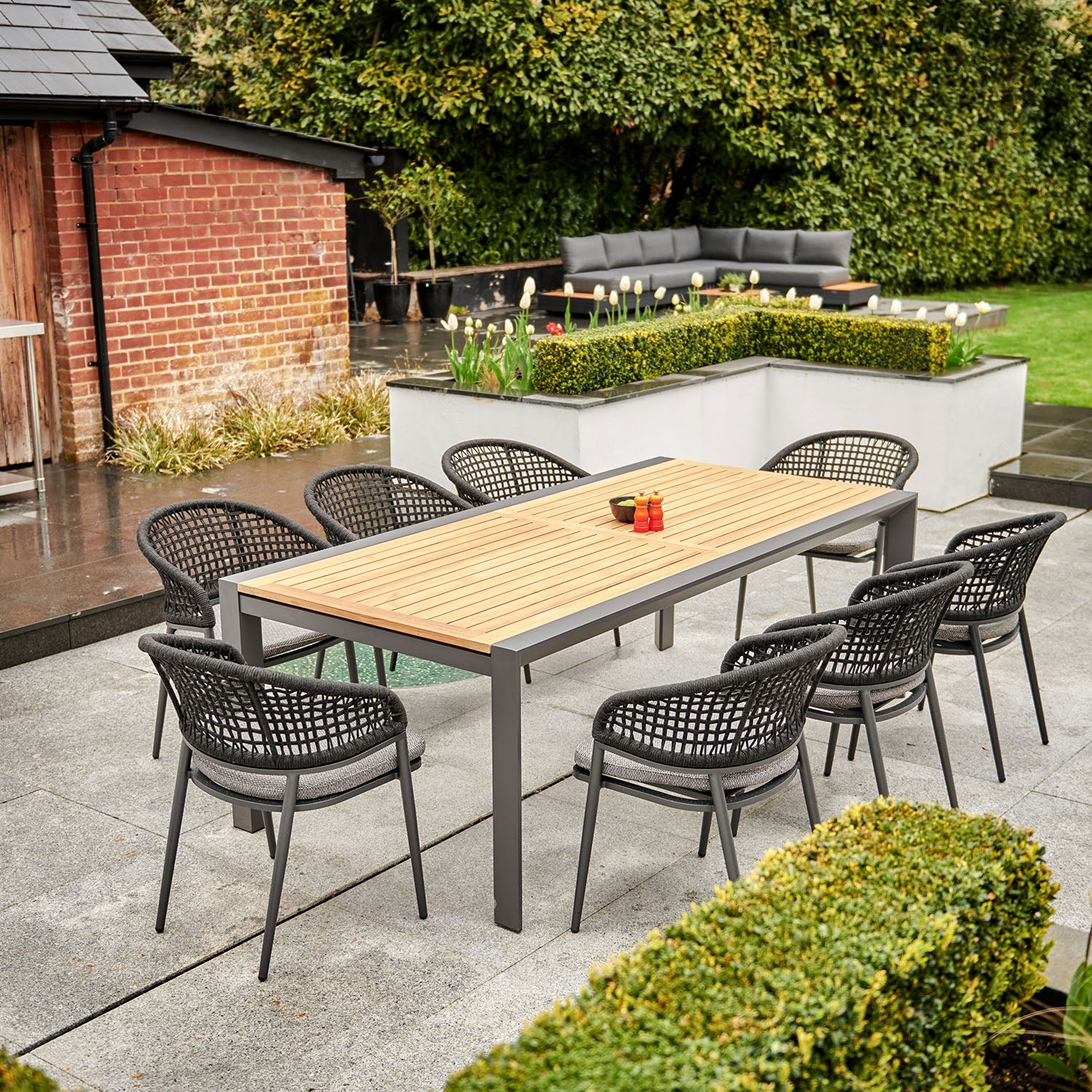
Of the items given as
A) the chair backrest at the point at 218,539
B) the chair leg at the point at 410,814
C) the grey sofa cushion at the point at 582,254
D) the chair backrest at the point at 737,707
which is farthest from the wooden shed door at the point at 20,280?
the grey sofa cushion at the point at 582,254

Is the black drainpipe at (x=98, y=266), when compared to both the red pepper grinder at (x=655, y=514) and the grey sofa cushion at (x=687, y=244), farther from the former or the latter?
the grey sofa cushion at (x=687, y=244)

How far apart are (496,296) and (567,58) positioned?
123 inches

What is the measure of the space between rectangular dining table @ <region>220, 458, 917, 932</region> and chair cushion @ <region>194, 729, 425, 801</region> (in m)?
0.32

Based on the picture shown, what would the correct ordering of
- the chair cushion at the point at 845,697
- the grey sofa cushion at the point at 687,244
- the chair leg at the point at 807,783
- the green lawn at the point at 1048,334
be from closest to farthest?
1. the chair leg at the point at 807,783
2. the chair cushion at the point at 845,697
3. the green lawn at the point at 1048,334
4. the grey sofa cushion at the point at 687,244

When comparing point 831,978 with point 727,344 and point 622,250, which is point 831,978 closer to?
point 727,344

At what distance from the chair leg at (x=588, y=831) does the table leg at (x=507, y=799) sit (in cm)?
16

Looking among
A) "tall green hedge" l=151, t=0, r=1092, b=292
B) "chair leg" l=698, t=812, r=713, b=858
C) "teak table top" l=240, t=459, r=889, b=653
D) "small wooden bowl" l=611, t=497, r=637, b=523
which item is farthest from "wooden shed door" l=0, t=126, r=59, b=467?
"tall green hedge" l=151, t=0, r=1092, b=292

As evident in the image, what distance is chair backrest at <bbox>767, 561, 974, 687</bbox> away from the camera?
4121 mm

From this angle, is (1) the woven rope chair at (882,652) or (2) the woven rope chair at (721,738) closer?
(2) the woven rope chair at (721,738)

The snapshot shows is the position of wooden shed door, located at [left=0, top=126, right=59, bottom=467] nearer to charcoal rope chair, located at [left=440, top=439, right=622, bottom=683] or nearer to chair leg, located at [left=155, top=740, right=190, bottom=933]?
charcoal rope chair, located at [left=440, top=439, right=622, bottom=683]

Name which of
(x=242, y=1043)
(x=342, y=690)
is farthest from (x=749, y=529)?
(x=242, y=1043)

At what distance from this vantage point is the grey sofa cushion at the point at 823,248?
56.5 ft

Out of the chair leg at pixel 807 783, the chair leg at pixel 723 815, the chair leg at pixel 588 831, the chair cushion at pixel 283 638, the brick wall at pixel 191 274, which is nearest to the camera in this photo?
the chair leg at pixel 723 815

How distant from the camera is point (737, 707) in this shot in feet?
12.2
